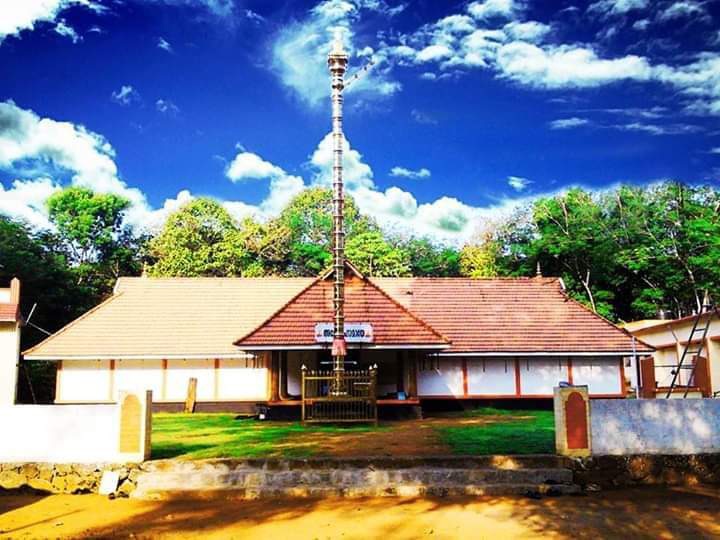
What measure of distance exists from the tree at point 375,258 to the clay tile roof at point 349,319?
2107 cm

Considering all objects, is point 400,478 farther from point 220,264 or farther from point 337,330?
point 220,264

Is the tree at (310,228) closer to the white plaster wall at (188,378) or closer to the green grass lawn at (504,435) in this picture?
the white plaster wall at (188,378)

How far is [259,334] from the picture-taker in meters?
17.7

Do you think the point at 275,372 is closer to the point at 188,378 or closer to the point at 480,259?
the point at 188,378

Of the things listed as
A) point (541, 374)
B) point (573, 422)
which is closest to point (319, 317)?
point (541, 374)

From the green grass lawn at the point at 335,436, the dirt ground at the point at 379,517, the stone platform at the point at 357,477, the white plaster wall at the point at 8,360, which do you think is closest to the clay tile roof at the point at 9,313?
the white plaster wall at the point at 8,360

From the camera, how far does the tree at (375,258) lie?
40.6 metres

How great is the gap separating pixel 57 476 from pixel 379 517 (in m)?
5.51

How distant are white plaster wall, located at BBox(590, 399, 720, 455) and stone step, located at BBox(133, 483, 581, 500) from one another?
138 centimetres

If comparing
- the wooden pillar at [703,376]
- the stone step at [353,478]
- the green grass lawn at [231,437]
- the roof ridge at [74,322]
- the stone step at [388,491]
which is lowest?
the stone step at [388,491]

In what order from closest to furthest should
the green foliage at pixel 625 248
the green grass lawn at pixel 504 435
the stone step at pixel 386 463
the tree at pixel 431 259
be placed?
the stone step at pixel 386 463 → the green grass lawn at pixel 504 435 → the green foliage at pixel 625 248 → the tree at pixel 431 259

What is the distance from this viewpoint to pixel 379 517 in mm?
8797

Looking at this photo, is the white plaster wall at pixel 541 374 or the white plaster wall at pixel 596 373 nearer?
the white plaster wall at pixel 541 374

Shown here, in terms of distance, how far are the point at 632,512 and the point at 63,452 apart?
8.79m
